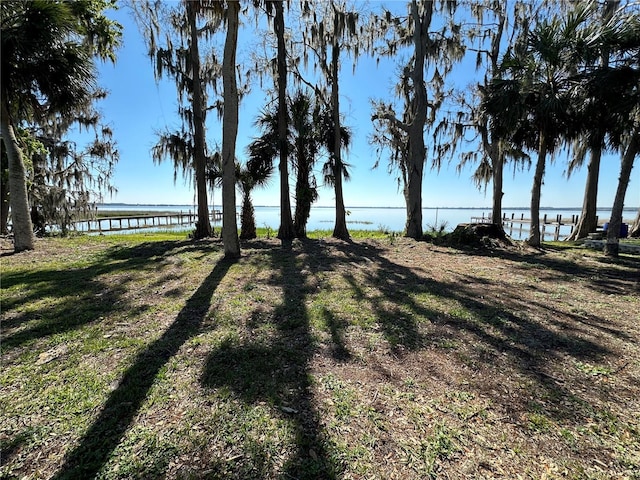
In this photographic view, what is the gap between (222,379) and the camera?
2.09 metres

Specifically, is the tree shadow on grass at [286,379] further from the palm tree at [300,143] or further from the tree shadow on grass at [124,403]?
the palm tree at [300,143]

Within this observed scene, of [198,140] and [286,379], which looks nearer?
[286,379]

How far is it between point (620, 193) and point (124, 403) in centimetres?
1000

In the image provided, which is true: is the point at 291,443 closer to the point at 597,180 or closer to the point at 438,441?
the point at 438,441

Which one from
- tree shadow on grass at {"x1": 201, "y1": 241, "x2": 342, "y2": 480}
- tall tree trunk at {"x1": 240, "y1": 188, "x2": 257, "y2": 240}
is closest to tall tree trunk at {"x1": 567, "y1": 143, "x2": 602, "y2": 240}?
tall tree trunk at {"x1": 240, "y1": 188, "x2": 257, "y2": 240}

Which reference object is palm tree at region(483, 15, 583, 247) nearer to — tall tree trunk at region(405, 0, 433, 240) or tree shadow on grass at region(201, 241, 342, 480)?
tall tree trunk at region(405, 0, 433, 240)

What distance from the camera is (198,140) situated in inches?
378

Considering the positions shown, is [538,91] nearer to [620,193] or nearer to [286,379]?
[620,193]

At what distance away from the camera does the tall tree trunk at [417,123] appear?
9508mm

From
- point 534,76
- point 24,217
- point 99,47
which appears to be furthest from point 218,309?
point 534,76

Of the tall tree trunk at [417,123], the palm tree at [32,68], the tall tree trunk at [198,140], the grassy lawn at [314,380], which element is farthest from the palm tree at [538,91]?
the palm tree at [32,68]

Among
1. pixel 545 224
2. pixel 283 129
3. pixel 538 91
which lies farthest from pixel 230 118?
pixel 545 224

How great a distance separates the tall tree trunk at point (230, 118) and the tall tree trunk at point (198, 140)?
4.18m

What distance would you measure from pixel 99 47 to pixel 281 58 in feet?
14.4
